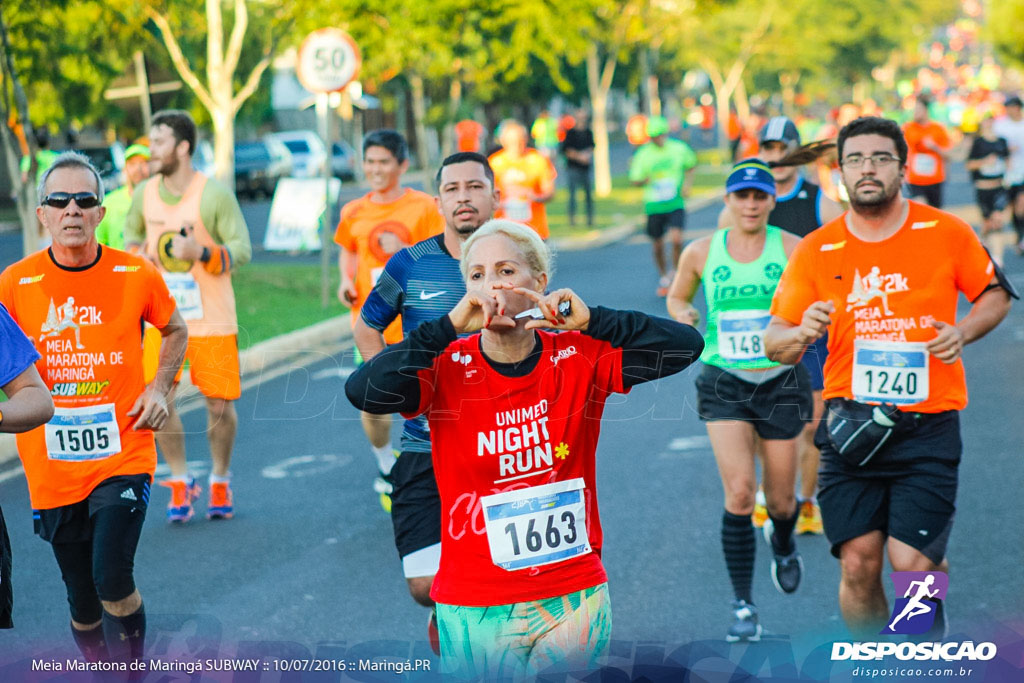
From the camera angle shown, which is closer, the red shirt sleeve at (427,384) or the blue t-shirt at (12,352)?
the red shirt sleeve at (427,384)

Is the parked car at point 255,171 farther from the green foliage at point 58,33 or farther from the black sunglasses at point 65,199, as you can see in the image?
the black sunglasses at point 65,199

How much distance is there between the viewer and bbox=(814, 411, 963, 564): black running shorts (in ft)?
15.4

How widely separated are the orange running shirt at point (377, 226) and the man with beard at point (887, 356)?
11.2ft

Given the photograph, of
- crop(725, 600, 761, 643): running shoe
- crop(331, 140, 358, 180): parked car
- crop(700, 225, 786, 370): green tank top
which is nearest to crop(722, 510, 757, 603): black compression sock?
crop(725, 600, 761, 643): running shoe

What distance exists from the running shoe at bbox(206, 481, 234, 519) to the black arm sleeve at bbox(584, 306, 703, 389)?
4.38 metres

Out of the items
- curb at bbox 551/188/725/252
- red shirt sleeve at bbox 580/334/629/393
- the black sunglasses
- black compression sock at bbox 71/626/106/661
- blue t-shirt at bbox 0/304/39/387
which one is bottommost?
curb at bbox 551/188/725/252

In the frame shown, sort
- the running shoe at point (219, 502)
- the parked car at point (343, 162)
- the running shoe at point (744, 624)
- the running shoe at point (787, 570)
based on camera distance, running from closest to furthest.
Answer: the running shoe at point (744, 624)
the running shoe at point (787, 570)
the running shoe at point (219, 502)
the parked car at point (343, 162)

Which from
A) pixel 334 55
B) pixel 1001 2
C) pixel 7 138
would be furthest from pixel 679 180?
pixel 1001 2

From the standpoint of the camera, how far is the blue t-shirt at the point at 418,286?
514 centimetres

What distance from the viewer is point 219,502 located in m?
7.61

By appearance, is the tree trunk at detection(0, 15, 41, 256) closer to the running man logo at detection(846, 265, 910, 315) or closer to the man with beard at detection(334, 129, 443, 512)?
the man with beard at detection(334, 129, 443, 512)

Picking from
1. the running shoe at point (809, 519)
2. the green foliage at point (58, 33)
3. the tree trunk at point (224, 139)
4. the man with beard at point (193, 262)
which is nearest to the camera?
the running shoe at point (809, 519)

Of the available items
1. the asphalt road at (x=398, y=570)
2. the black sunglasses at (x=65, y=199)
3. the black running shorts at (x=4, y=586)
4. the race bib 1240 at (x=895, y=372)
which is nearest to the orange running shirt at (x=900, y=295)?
the race bib 1240 at (x=895, y=372)

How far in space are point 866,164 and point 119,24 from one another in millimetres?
15226
